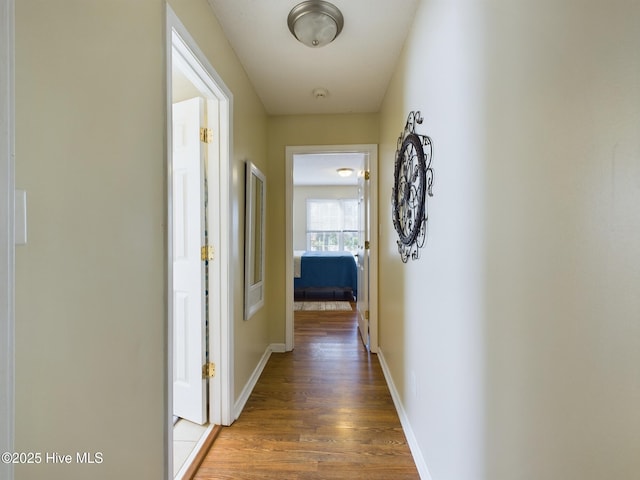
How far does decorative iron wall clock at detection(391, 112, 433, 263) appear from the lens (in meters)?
1.48

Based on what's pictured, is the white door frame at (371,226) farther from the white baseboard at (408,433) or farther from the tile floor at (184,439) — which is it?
the tile floor at (184,439)

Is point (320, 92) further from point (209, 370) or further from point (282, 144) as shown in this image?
point (209, 370)

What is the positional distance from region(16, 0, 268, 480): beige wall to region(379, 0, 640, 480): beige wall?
1.12 metres

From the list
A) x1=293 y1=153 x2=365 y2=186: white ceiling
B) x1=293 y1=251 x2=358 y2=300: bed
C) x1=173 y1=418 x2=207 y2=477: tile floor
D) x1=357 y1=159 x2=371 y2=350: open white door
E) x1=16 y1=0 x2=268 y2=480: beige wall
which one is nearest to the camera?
x1=16 y1=0 x2=268 y2=480: beige wall

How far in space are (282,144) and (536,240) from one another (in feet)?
9.09

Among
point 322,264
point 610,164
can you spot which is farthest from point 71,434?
point 322,264

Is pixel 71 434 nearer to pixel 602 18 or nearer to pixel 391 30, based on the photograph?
pixel 602 18

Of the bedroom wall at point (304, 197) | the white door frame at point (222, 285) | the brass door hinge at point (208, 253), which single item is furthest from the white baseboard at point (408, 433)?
the bedroom wall at point (304, 197)

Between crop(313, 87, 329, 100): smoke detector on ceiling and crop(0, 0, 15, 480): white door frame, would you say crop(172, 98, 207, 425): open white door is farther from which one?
crop(0, 0, 15, 480): white door frame

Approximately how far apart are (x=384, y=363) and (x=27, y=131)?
2.67 m

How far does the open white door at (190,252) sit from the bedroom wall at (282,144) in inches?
49.8

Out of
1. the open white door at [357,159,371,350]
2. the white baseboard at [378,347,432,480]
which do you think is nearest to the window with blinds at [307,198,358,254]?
the open white door at [357,159,371,350]

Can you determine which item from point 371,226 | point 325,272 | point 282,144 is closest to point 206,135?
point 282,144

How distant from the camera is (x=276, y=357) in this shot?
116 inches
